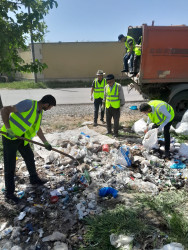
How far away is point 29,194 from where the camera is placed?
3.06 m

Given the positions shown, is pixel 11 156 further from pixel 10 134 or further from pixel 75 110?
pixel 75 110

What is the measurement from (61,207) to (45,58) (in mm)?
13715

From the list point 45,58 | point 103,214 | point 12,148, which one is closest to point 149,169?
point 103,214

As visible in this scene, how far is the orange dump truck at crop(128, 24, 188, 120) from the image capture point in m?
5.36

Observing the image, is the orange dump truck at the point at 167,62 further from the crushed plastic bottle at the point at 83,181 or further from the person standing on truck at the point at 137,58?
the crushed plastic bottle at the point at 83,181

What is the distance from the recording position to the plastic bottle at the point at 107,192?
2906 millimetres

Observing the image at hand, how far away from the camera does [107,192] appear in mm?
2938

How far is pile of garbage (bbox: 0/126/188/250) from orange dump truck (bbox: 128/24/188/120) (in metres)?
1.97

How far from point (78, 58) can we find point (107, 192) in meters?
13.5

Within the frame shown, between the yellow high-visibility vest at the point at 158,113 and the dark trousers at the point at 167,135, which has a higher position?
the yellow high-visibility vest at the point at 158,113

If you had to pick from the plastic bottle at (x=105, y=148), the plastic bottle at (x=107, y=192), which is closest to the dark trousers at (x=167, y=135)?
the plastic bottle at (x=105, y=148)

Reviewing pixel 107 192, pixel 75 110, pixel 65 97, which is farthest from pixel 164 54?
pixel 65 97

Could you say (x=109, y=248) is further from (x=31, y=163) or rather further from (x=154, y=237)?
(x=31, y=163)

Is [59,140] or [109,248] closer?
[109,248]
